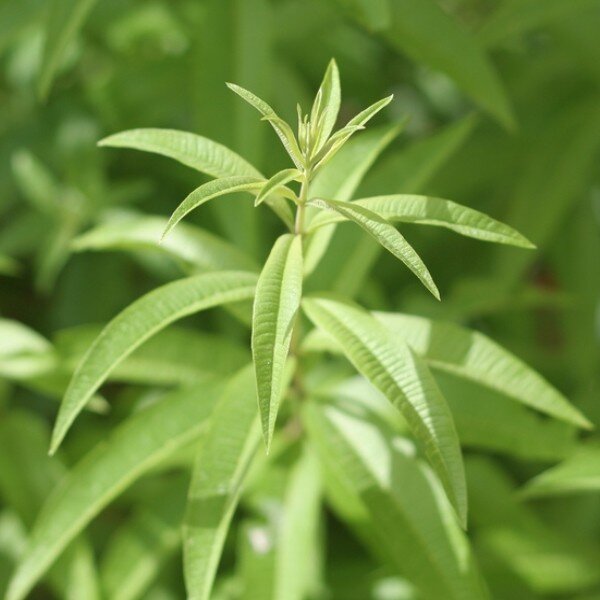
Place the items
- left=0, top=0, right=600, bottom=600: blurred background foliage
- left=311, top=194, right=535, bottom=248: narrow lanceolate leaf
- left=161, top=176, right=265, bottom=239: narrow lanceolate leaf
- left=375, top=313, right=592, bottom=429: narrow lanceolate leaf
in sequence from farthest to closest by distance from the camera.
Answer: left=0, top=0, right=600, bottom=600: blurred background foliage, left=375, top=313, right=592, bottom=429: narrow lanceolate leaf, left=311, top=194, right=535, bottom=248: narrow lanceolate leaf, left=161, top=176, right=265, bottom=239: narrow lanceolate leaf

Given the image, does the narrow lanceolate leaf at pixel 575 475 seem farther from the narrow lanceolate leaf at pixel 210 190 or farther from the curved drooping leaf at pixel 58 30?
the curved drooping leaf at pixel 58 30

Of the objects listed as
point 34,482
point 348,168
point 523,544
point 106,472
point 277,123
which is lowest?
point 34,482

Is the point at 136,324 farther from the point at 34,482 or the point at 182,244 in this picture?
the point at 34,482

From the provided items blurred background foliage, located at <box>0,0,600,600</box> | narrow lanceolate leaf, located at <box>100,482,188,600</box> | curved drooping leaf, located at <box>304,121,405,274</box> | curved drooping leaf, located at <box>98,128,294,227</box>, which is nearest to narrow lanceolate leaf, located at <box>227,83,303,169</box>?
curved drooping leaf, located at <box>98,128,294,227</box>

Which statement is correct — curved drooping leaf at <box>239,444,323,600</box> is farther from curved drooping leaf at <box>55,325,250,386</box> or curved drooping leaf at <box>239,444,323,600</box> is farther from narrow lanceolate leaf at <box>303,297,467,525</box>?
narrow lanceolate leaf at <box>303,297,467,525</box>

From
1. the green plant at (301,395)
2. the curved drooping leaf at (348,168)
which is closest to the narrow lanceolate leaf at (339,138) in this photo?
the green plant at (301,395)

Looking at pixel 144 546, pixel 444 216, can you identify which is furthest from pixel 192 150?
pixel 144 546
